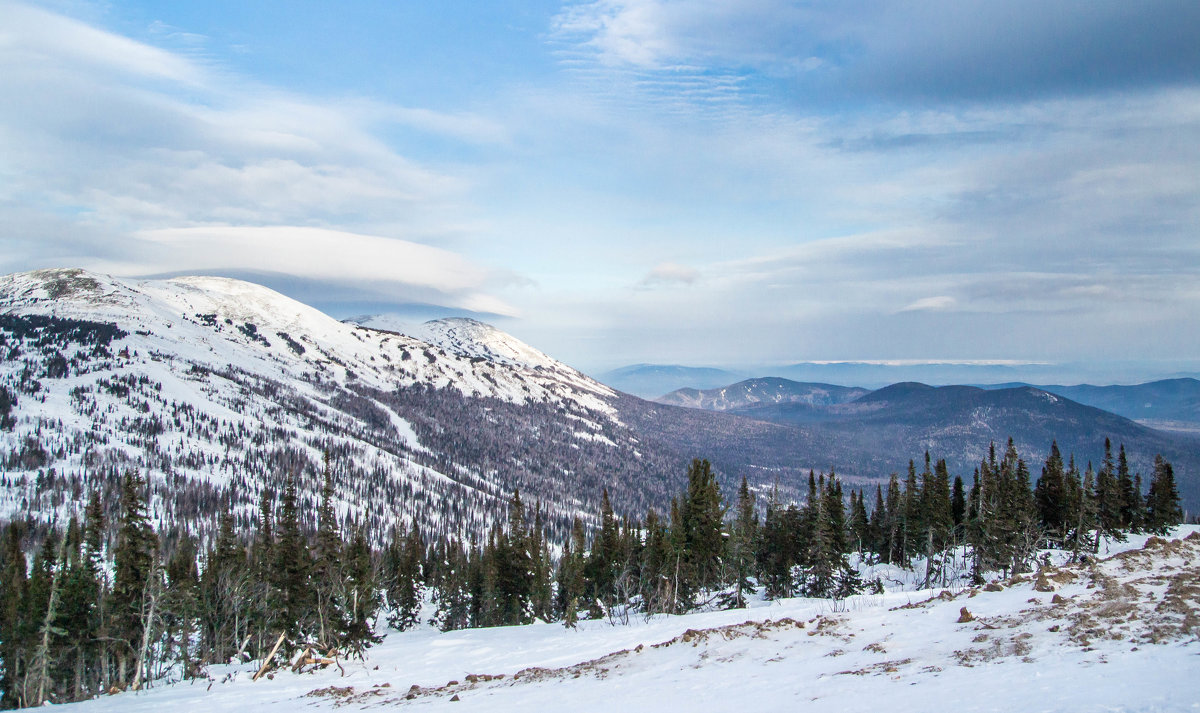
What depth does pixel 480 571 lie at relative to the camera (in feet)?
247

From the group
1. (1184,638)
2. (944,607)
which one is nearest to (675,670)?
(944,607)

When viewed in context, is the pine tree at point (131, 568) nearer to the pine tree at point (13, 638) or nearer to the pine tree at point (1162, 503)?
the pine tree at point (13, 638)

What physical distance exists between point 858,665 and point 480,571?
6646cm

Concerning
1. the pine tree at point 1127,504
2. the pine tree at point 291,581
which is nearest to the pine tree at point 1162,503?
the pine tree at point 1127,504

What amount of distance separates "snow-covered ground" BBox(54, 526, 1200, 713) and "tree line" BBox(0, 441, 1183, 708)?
7019 mm

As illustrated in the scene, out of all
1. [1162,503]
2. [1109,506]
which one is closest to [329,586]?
[1109,506]

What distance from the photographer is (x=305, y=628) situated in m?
38.6

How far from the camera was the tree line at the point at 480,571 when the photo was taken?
39.1m

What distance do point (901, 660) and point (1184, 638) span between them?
18.6 feet

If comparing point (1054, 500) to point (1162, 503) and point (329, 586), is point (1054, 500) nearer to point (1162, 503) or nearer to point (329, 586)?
point (1162, 503)

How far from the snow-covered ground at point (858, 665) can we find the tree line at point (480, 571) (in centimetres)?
702

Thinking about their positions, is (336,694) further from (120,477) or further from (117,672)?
(120,477)

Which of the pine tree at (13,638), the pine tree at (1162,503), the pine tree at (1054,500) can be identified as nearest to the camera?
the pine tree at (13,638)

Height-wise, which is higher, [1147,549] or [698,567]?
[1147,549]
